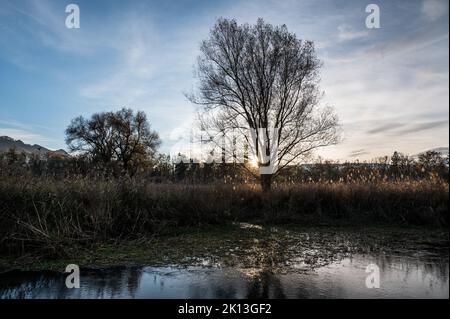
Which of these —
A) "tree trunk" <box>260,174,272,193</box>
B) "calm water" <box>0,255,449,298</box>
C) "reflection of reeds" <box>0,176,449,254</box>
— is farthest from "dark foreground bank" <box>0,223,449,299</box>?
"tree trunk" <box>260,174,272,193</box>

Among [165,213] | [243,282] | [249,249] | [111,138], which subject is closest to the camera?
[243,282]

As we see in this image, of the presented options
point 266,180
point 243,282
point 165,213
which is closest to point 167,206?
point 165,213

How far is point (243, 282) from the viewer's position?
528 cm

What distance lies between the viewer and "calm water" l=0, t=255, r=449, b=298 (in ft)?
15.5

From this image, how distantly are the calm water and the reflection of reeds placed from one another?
188 centimetres

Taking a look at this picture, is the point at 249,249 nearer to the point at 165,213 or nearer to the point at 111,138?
the point at 165,213

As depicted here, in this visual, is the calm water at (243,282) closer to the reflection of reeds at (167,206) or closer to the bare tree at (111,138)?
the reflection of reeds at (167,206)

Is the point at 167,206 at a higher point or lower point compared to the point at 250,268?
higher

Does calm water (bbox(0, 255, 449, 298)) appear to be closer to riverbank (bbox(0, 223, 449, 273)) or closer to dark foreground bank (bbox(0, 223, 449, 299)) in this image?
dark foreground bank (bbox(0, 223, 449, 299))

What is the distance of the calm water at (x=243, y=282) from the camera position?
186 inches

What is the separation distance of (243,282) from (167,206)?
594cm

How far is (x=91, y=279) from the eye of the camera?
220 inches

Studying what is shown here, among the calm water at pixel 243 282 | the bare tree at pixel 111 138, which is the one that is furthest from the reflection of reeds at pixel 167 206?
the bare tree at pixel 111 138
